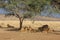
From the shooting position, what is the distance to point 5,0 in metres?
29.1

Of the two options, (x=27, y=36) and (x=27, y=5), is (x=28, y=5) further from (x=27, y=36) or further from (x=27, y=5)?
(x=27, y=36)

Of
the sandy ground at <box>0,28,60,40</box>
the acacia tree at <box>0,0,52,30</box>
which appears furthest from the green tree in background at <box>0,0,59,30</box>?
the sandy ground at <box>0,28,60,40</box>

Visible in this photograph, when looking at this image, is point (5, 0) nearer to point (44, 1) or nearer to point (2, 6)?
point (2, 6)

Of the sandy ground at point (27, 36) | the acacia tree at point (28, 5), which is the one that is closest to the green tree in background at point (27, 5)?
the acacia tree at point (28, 5)

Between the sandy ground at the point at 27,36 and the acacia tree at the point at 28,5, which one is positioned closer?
the sandy ground at the point at 27,36

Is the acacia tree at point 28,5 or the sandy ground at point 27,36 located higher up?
the acacia tree at point 28,5

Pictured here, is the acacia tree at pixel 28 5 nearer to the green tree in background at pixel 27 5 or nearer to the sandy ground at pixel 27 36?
the green tree in background at pixel 27 5

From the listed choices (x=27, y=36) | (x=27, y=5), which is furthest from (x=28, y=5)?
(x=27, y=36)

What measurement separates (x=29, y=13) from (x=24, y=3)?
1.73 meters

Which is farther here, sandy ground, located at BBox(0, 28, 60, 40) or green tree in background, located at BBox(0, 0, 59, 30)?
green tree in background, located at BBox(0, 0, 59, 30)

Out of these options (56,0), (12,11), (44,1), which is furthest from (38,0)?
(12,11)

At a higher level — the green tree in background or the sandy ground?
the green tree in background

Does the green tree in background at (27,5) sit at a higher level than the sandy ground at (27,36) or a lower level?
higher

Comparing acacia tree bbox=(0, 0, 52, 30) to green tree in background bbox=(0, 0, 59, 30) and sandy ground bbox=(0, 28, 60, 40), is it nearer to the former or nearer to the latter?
green tree in background bbox=(0, 0, 59, 30)
